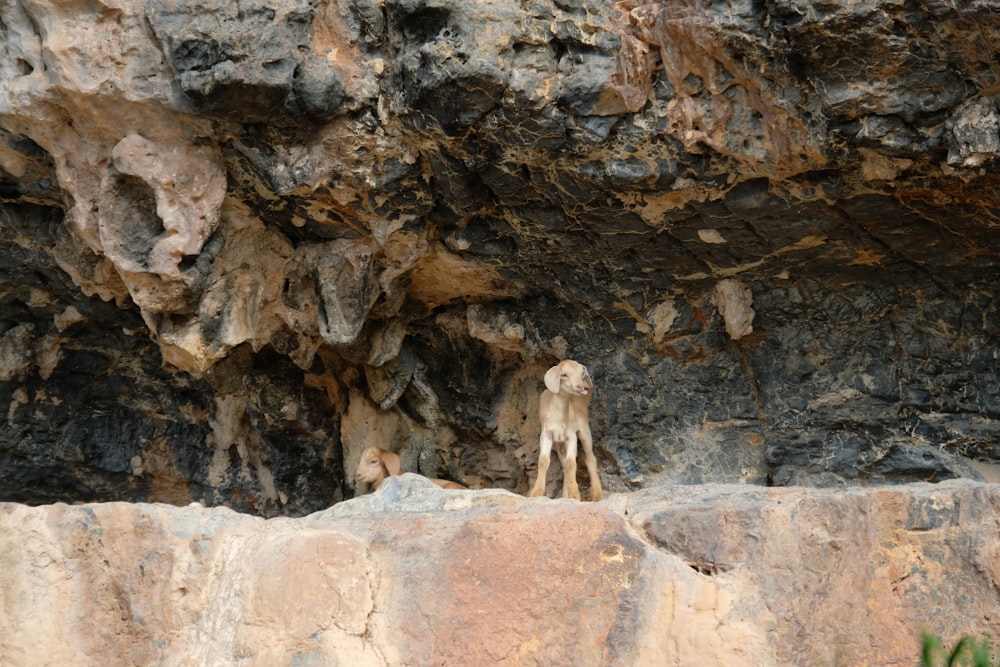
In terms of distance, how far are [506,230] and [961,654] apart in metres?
3.36

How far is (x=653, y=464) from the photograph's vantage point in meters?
6.46

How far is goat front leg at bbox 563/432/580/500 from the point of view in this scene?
596 centimetres

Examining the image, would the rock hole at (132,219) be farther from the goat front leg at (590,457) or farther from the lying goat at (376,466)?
the goat front leg at (590,457)

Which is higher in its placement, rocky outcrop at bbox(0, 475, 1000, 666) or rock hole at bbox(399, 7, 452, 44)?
rock hole at bbox(399, 7, 452, 44)

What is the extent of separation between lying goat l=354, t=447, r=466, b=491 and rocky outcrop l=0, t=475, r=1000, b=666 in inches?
83.7

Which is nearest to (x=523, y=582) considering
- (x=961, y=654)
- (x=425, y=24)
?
(x=961, y=654)

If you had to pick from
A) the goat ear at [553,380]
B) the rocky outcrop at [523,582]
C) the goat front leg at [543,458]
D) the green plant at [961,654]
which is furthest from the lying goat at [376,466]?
the green plant at [961,654]

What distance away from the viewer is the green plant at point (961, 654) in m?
2.80

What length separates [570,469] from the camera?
607cm

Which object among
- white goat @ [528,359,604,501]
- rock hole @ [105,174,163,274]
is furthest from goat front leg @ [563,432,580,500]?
rock hole @ [105,174,163,274]

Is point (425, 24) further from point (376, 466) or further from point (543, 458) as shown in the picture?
point (376, 466)

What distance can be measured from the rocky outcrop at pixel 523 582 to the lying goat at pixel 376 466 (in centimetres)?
213

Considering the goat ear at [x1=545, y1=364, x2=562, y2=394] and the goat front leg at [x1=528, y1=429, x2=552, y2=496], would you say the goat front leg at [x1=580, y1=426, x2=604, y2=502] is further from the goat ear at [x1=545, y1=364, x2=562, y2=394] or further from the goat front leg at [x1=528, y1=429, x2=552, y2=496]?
the goat ear at [x1=545, y1=364, x2=562, y2=394]

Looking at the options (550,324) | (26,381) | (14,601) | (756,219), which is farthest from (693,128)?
(26,381)
